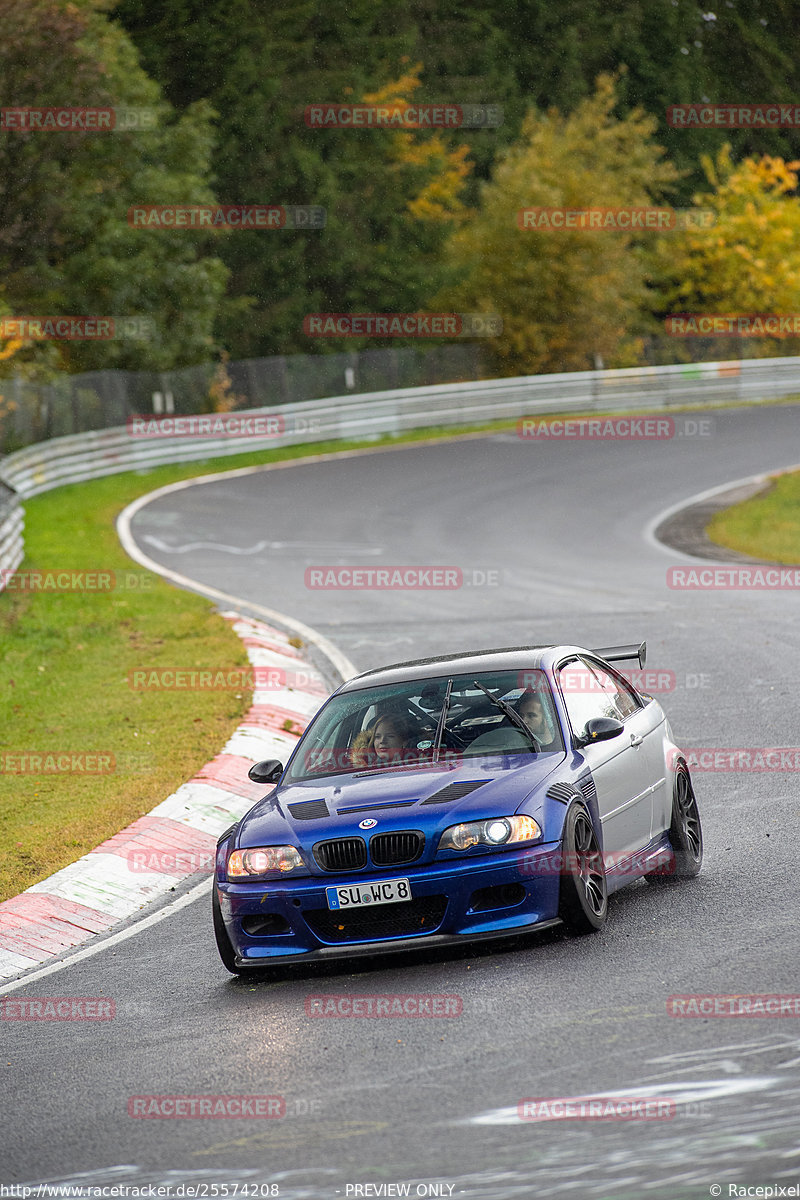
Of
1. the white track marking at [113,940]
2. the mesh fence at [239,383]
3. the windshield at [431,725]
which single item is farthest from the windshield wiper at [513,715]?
the mesh fence at [239,383]

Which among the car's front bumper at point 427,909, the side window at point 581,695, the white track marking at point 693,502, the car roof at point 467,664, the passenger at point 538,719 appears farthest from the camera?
the white track marking at point 693,502

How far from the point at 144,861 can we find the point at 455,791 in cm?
346

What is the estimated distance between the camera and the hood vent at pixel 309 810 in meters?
7.45

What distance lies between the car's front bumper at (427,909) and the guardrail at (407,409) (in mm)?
23348

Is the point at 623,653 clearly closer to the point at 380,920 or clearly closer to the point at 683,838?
the point at 683,838

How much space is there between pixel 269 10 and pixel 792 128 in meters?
27.7

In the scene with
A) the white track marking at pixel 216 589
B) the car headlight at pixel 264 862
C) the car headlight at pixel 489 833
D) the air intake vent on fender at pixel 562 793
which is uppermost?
the air intake vent on fender at pixel 562 793

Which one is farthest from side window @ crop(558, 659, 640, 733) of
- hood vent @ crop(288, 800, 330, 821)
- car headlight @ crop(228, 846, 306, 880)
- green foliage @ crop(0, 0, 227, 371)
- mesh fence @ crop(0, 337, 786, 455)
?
green foliage @ crop(0, 0, 227, 371)

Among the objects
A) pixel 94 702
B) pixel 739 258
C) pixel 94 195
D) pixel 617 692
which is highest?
pixel 94 195

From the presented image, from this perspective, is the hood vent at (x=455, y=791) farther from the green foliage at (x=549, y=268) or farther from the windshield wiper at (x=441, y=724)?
the green foliage at (x=549, y=268)

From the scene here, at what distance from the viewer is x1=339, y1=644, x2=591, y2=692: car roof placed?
8516 millimetres

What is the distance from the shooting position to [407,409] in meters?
40.3

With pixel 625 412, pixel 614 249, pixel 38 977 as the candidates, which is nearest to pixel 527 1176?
pixel 38 977

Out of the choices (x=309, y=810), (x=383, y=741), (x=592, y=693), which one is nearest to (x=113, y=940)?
(x=309, y=810)
